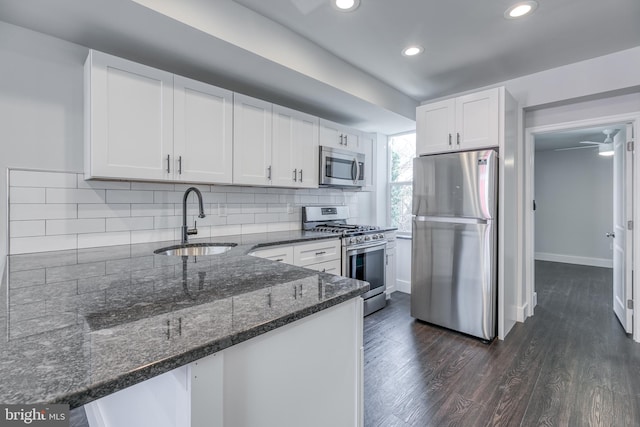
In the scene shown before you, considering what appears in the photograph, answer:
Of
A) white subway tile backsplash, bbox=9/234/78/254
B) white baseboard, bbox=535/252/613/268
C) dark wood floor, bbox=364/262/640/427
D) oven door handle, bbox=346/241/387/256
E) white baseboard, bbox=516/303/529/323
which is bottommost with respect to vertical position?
dark wood floor, bbox=364/262/640/427

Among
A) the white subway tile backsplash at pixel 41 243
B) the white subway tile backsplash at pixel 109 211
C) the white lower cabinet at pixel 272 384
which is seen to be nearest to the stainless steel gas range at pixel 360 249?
the white subway tile backsplash at pixel 109 211

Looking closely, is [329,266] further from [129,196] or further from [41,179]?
[41,179]

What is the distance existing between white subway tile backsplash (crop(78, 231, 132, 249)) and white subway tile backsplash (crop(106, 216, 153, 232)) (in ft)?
0.12

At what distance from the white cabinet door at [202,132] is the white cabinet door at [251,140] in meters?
0.06

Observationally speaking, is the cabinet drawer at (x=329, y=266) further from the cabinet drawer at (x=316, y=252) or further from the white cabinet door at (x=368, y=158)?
the white cabinet door at (x=368, y=158)

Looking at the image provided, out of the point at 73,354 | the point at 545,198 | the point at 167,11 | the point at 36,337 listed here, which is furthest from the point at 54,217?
the point at 545,198

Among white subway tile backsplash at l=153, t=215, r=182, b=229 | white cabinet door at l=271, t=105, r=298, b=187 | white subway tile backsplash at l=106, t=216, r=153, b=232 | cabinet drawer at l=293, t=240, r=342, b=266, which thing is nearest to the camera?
white subway tile backsplash at l=106, t=216, r=153, b=232

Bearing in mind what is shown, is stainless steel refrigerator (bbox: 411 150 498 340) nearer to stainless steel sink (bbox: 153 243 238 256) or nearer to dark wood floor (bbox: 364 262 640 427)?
dark wood floor (bbox: 364 262 640 427)

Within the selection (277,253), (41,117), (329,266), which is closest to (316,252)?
(329,266)

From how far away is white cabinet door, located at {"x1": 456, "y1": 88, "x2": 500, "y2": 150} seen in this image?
108 inches

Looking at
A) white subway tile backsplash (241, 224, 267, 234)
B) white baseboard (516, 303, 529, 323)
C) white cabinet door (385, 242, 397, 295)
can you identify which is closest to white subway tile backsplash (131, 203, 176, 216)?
white subway tile backsplash (241, 224, 267, 234)

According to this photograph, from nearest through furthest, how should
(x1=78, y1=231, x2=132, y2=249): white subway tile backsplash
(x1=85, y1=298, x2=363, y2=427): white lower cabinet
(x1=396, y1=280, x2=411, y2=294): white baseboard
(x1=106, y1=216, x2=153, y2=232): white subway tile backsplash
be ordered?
(x1=85, y1=298, x2=363, y2=427): white lower cabinet, (x1=78, y1=231, x2=132, y2=249): white subway tile backsplash, (x1=106, y1=216, x2=153, y2=232): white subway tile backsplash, (x1=396, y1=280, x2=411, y2=294): white baseboard

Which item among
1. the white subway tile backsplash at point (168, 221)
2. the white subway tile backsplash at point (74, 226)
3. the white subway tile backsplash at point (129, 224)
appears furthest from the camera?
the white subway tile backsplash at point (168, 221)

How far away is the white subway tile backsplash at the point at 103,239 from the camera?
2036mm
